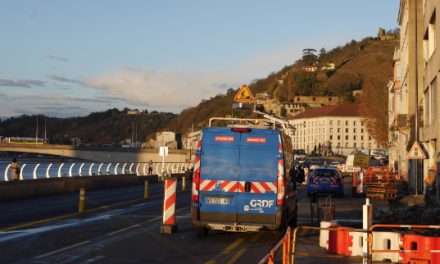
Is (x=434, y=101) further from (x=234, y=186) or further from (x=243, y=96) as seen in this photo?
(x=234, y=186)

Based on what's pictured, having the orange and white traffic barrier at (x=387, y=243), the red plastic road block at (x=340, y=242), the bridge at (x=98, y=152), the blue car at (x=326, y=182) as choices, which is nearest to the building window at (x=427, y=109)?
the blue car at (x=326, y=182)

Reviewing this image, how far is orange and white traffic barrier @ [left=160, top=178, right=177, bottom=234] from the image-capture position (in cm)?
1645

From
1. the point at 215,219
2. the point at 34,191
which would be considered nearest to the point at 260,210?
the point at 215,219

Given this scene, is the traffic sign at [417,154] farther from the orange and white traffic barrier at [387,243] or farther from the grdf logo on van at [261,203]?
the orange and white traffic barrier at [387,243]

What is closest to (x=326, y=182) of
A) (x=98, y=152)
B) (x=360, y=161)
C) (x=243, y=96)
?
(x=243, y=96)

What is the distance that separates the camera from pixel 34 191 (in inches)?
1288

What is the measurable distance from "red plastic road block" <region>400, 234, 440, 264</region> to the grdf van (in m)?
3.65

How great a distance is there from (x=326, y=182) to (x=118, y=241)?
2441cm

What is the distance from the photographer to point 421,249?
11.8 metres

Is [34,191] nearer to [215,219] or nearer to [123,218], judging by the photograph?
[123,218]

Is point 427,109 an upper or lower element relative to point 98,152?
upper

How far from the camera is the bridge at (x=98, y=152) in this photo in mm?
111812

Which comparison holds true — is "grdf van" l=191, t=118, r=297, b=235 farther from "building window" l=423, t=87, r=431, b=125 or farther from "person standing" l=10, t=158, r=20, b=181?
"person standing" l=10, t=158, r=20, b=181

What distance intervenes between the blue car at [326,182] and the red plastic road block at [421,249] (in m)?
25.8
